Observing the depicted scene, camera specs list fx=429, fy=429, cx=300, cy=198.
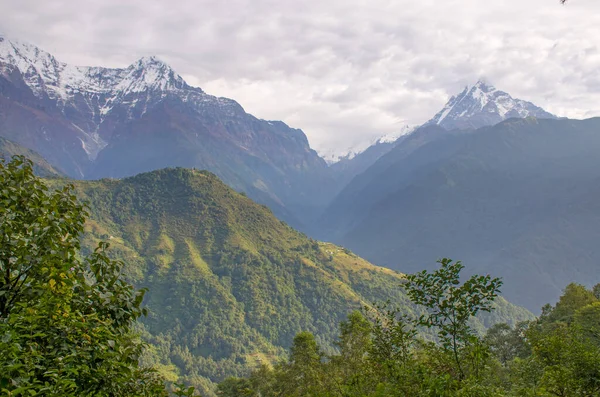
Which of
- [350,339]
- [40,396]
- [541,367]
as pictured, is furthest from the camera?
[350,339]

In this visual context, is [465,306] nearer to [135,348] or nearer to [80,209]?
[135,348]

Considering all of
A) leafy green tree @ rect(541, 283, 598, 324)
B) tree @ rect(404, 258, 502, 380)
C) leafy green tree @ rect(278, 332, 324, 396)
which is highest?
leafy green tree @ rect(541, 283, 598, 324)

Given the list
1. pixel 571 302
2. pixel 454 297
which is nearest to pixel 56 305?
pixel 454 297

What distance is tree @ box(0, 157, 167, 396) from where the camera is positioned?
9.02m

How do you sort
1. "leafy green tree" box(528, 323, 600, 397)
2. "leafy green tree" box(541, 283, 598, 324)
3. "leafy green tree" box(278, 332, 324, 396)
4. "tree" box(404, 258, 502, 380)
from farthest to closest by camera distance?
"leafy green tree" box(541, 283, 598, 324), "leafy green tree" box(278, 332, 324, 396), "leafy green tree" box(528, 323, 600, 397), "tree" box(404, 258, 502, 380)

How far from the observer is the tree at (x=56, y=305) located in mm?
9023

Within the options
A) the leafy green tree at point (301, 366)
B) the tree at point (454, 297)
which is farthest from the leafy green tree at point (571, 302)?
the tree at point (454, 297)

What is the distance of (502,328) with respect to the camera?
329 ft

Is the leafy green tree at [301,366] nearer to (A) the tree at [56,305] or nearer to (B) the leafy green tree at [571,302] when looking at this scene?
(A) the tree at [56,305]

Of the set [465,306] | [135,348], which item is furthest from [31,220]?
[465,306]

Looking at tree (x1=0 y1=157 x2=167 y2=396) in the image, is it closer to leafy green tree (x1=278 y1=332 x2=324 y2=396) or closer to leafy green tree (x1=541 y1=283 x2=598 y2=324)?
leafy green tree (x1=278 y1=332 x2=324 y2=396)

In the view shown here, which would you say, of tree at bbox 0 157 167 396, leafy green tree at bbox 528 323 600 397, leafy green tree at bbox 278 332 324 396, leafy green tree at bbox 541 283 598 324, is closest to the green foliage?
leafy green tree at bbox 528 323 600 397

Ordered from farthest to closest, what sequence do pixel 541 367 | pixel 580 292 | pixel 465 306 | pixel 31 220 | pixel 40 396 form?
pixel 580 292 < pixel 541 367 < pixel 465 306 < pixel 31 220 < pixel 40 396

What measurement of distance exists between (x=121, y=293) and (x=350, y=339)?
44.5 m
